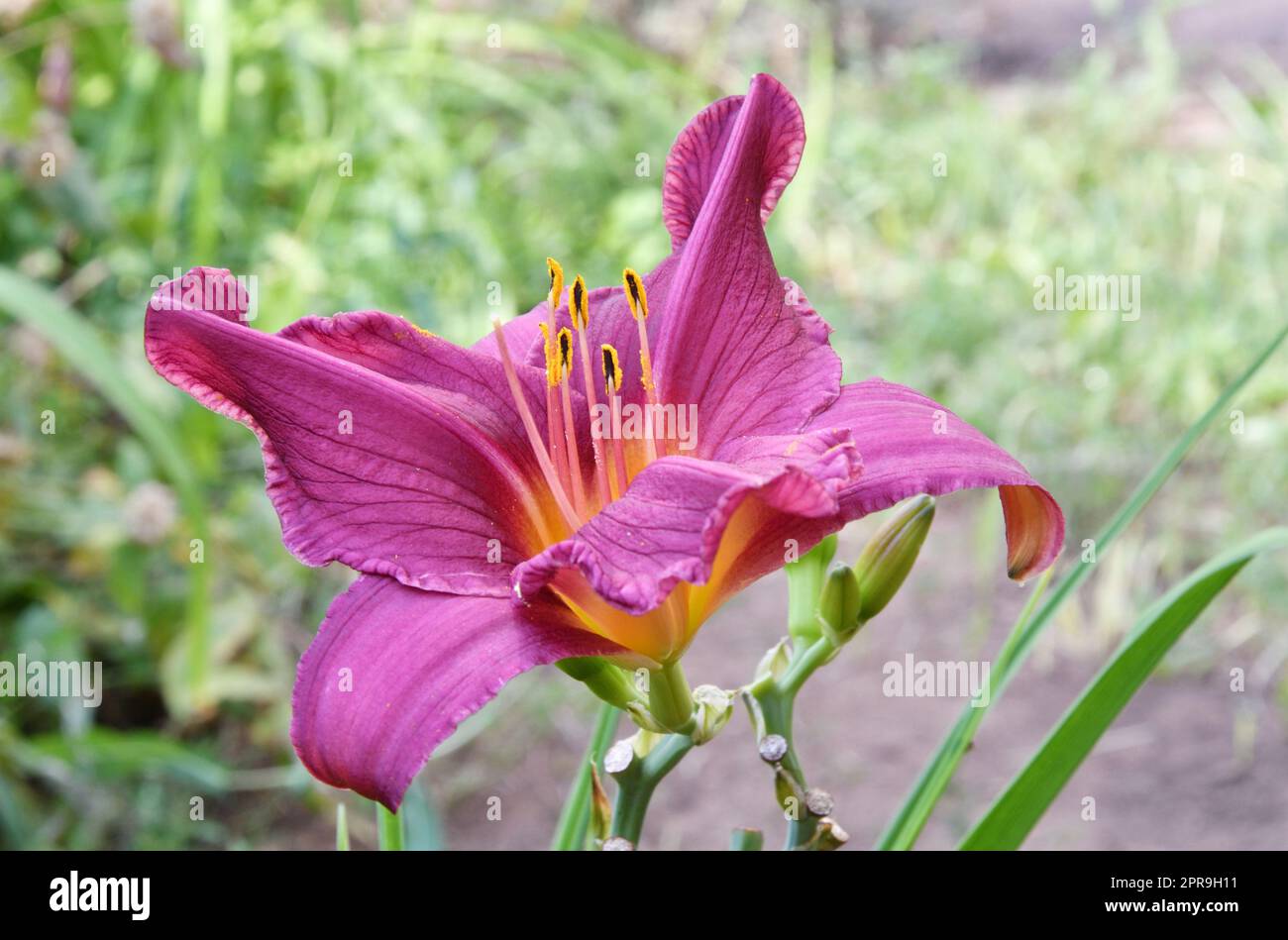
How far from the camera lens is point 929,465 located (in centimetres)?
52

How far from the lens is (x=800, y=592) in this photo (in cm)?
60

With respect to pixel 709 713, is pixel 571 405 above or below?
above

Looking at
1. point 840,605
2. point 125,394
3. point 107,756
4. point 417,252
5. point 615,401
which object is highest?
point 417,252

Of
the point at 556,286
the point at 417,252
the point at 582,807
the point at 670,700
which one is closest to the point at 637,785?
the point at 670,700

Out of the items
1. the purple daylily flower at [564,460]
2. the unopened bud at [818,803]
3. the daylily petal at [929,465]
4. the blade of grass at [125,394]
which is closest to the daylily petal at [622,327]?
the purple daylily flower at [564,460]

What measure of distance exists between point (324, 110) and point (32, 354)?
3.14ft

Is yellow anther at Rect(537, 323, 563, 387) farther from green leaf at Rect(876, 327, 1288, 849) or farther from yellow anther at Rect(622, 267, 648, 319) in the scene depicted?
green leaf at Rect(876, 327, 1288, 849)

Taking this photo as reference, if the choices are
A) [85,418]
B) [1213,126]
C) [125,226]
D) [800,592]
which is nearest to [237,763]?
[85,418]

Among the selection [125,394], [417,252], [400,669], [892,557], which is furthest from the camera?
[417,252]

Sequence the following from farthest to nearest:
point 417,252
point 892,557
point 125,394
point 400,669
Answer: point 417,252 → point 125,394 → point 892,557 → point 400,669

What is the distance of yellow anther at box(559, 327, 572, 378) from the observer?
59 cm

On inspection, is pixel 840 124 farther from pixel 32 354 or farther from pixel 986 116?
pixel 32 354

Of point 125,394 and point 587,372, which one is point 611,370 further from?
point 125,394

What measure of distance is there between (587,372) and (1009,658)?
27 cm
